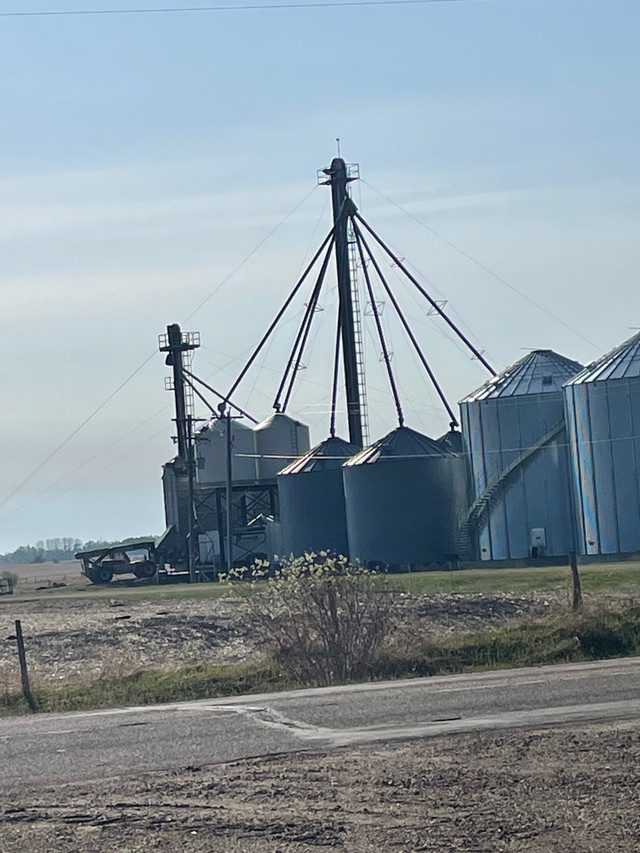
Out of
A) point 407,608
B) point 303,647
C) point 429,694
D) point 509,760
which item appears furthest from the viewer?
point 407,608

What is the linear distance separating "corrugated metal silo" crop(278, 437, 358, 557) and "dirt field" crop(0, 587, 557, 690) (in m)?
13.3

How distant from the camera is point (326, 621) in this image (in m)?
19.5

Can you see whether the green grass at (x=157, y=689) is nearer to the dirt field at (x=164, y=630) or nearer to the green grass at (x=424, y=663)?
the green grass at (x=424, y=663)

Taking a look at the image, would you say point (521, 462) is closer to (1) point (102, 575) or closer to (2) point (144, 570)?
(2) point (144, 570)

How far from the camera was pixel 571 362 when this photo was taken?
51094 millimetres

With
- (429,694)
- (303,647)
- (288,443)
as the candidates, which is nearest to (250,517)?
(288,443)

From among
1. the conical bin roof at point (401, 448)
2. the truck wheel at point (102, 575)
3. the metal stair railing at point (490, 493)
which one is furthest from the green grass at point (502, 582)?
the truck wheel at point (102, 575)

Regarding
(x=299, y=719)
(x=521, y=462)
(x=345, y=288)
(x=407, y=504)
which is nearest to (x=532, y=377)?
(x=521, y=462)

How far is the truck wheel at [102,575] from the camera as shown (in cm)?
6862

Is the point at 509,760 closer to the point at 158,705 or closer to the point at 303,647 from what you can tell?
the point at 158,705

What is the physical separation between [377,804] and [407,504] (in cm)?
4408

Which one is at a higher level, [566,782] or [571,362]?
[571,362]

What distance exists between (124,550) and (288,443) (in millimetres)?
10970

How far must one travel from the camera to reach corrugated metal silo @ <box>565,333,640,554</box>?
44781 mm
